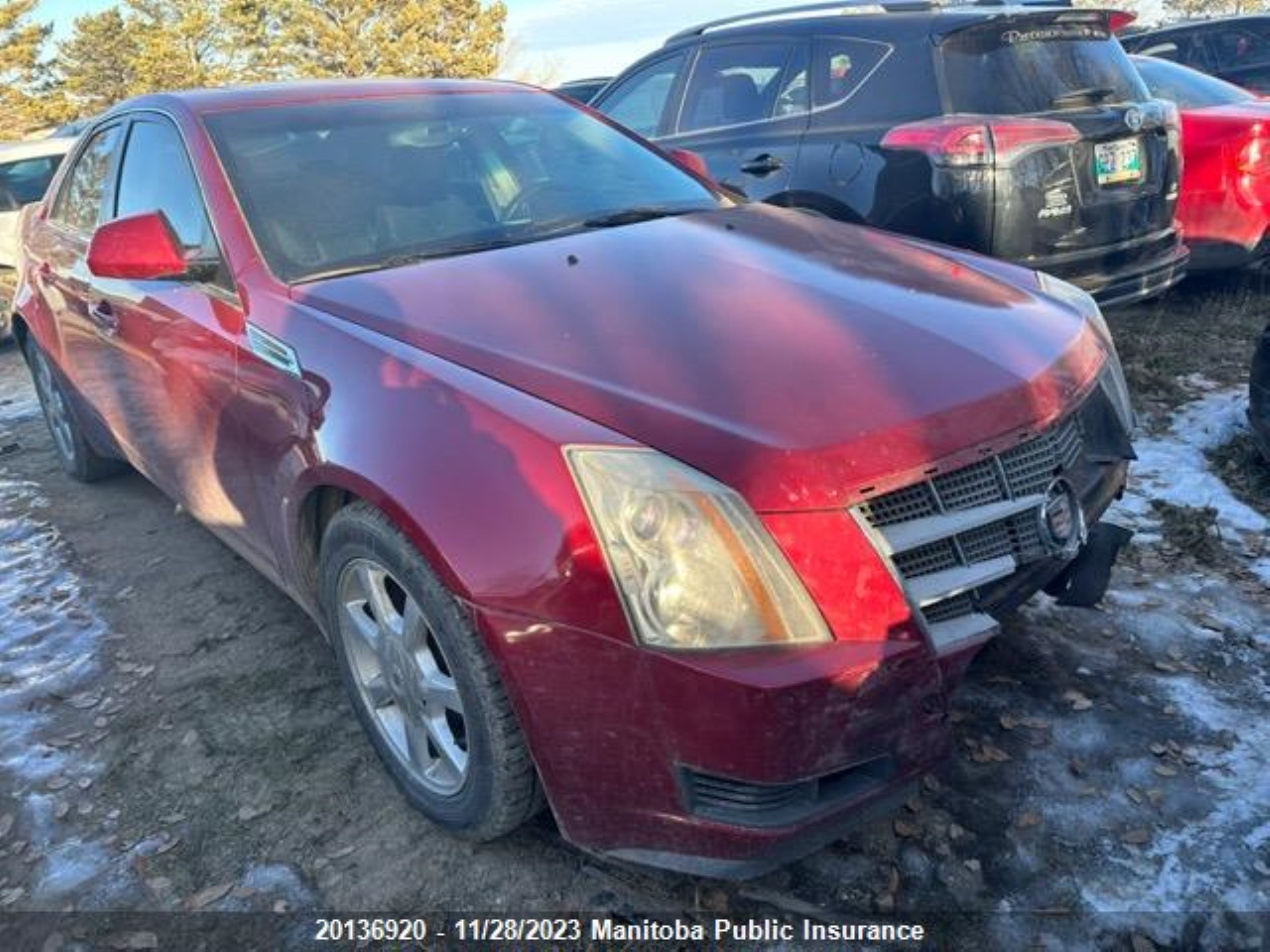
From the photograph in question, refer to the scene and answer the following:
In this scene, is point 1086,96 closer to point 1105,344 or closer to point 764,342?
point 1105,344

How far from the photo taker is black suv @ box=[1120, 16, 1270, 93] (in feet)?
30.2

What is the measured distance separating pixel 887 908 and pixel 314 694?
5.68 feet

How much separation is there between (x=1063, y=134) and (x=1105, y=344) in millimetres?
2212

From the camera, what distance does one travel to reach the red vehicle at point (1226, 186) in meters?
5.45

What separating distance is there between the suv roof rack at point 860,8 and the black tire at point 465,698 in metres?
3.92

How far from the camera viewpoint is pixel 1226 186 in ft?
17.9

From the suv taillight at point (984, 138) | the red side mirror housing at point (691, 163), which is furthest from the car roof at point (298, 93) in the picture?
the suv taillight at point (984, 138)

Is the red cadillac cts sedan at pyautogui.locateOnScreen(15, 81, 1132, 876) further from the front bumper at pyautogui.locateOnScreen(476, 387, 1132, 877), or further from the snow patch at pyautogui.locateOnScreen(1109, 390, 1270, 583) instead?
the snow patch at pyautogui.locateOnScreen(1109, 390, 1270, 583)

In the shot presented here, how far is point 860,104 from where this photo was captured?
4770 mm

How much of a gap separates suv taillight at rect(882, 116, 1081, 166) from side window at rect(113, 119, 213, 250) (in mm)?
2977

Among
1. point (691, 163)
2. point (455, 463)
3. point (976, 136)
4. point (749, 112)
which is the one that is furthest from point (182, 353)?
point (749, 112)

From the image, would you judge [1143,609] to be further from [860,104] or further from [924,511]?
[860,104]

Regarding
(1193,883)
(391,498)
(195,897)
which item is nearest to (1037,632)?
(1193,883)

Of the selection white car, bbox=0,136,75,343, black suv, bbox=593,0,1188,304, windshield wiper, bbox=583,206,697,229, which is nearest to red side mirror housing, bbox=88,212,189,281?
windshield wiper, bbox=583,206,697,229
